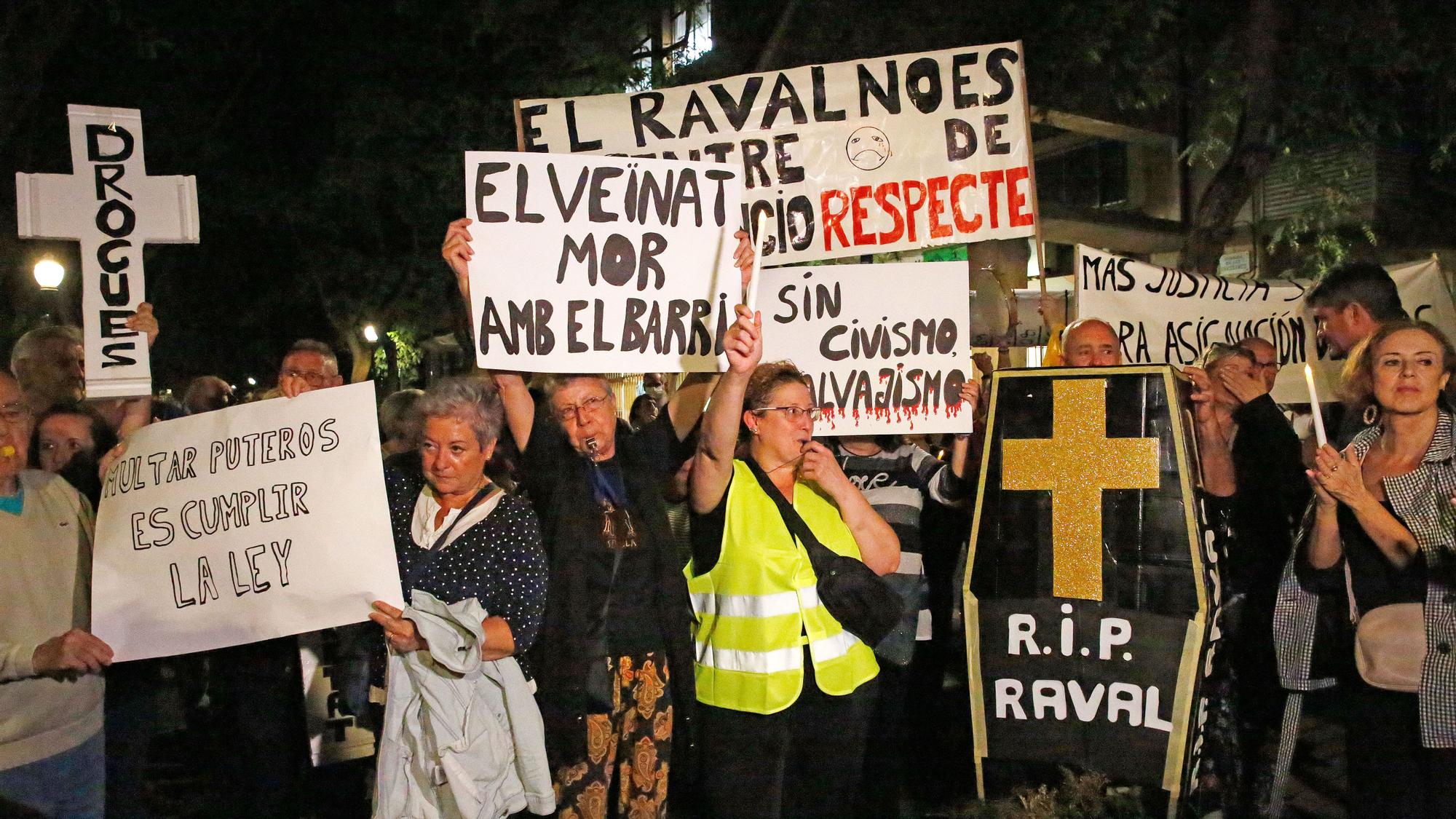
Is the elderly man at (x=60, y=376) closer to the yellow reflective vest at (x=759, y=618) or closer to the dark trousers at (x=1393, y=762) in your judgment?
the yellow reflective vest at (x=759, y=618)

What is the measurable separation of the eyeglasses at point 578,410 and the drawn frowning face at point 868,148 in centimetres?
188

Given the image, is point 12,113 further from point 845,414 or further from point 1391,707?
point 1391,707

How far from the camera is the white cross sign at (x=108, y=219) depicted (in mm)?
4223

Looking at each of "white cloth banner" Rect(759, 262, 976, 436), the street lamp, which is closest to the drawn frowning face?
"white cloth banner" Rect(759, 262, 976, 436)

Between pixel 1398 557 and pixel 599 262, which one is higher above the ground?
pixel 599 262

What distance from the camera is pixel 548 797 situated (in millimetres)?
3406

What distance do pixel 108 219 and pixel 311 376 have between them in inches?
36.4

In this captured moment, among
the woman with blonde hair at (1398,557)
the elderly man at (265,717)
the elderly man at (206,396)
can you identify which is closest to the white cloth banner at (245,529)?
the elderly man at (265,717)

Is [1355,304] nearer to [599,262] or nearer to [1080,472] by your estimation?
[1080,472]

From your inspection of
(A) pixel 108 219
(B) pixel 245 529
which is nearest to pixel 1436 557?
(B) pixel 245 529

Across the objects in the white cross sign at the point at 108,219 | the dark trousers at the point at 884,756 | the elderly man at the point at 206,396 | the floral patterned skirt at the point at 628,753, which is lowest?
the dark trousers at the point at 884,756

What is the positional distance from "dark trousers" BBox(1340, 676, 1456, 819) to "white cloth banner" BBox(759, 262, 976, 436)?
174 centimetres

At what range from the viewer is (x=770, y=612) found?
145 inches

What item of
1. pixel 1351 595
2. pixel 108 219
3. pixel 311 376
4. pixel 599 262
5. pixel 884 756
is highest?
pixel 108 219
